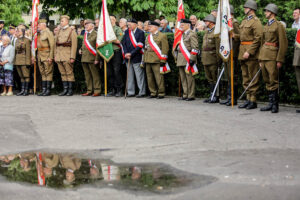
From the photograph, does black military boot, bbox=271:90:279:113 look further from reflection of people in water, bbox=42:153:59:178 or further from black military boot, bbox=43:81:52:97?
black military boot, bbox=43:81:52:97

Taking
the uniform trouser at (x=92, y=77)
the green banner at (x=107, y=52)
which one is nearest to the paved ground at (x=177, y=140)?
the green banner at (x=107, y=52)

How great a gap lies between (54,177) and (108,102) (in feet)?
26.7

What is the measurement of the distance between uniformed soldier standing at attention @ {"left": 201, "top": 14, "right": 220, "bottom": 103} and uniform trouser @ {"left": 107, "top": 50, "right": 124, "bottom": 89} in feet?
10.4

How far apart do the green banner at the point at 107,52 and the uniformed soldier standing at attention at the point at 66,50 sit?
0.97 metres

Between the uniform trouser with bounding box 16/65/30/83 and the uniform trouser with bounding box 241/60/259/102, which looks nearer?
the uniform trouser with bounding box 241/60/259/102

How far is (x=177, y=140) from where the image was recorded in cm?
868

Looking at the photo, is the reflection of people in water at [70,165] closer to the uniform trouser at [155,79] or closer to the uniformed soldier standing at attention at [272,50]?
the uniformed soldier standing at attention at [272,50]

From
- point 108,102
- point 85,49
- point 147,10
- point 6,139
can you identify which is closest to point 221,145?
point 6,139

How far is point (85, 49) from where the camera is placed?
666 inches

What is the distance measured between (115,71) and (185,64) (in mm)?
2645

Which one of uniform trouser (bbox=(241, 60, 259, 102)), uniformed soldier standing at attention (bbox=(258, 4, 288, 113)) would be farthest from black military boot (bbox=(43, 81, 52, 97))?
uniformed soldier standing at attention (bbox=(258, 4, 288, 113))

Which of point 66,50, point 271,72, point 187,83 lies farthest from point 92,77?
point 271,72

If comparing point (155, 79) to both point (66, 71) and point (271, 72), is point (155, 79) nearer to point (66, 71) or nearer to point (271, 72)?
point (66, 71)

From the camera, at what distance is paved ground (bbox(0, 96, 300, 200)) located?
5.77 meters
